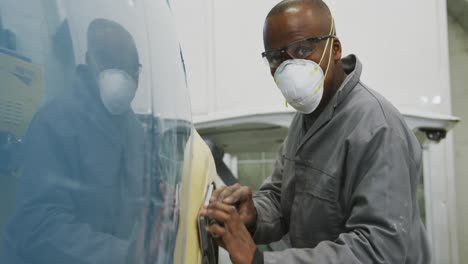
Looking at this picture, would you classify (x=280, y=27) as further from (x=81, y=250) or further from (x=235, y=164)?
(x=235, y=164)

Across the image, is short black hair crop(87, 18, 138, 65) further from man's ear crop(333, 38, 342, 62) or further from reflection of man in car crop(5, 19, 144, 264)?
man's ear crop(333, 38, 342, 62)

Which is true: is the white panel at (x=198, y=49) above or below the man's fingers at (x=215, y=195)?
above

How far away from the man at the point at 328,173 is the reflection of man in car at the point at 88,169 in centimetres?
33

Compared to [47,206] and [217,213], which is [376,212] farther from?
[47,206]

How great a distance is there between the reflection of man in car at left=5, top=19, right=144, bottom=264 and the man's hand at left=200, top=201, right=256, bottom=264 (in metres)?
0.32

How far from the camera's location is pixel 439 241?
1797 mm

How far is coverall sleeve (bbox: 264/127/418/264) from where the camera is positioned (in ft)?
2.48

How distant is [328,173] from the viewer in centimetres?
88

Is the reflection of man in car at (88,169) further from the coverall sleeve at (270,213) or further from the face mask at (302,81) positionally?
the coverall sleeve at (270,213)

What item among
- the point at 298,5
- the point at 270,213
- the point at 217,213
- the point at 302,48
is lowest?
the point at 270,213

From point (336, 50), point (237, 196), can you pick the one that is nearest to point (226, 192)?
point (237, 196)

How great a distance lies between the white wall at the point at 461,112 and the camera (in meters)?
2.48

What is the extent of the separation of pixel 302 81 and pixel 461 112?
2.13 meters

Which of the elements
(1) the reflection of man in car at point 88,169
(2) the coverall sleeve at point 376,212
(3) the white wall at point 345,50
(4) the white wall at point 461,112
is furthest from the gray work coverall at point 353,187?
(4) the white wall at point 461,112
